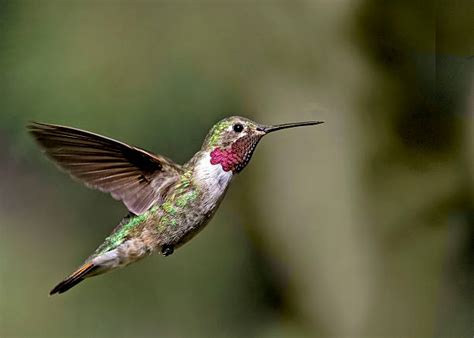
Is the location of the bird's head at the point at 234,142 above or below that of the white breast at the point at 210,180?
above

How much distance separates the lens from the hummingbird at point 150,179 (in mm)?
802

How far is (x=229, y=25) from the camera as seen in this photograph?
2.38 metres

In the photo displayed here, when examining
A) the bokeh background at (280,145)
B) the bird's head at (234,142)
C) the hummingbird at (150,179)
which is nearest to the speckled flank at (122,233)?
the hummingbird at (150,179)

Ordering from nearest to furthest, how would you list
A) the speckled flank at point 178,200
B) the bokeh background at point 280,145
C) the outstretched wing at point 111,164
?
the outstretched wing at point 111,164 < the speckled flank at point 178,200 < the bokeh background at point 280,145

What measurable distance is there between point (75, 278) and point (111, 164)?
0.15 metres

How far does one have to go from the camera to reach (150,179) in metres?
0.92

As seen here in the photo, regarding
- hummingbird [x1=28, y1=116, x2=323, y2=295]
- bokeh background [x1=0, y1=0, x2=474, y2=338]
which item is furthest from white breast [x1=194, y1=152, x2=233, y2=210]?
bokeh background [x1=0, y1=0, x2=474, y2=338]

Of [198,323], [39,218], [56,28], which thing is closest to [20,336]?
[39,218]

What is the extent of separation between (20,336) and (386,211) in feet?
4.22

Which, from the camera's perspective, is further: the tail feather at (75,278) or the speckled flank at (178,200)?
the speckled flank at (178,200)

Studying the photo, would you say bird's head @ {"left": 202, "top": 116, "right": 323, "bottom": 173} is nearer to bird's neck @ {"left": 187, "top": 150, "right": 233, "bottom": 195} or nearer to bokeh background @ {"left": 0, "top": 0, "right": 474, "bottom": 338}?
bird's neck @ {"left": 187, "top": 150, "right": 233, "bottom": 195}

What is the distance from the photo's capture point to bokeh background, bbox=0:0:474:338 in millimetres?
2244

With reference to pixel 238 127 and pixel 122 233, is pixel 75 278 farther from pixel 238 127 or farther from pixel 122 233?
pixel 238 127

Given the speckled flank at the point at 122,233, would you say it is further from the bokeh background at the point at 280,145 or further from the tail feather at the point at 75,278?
the bokeh background at the point at 280,145
